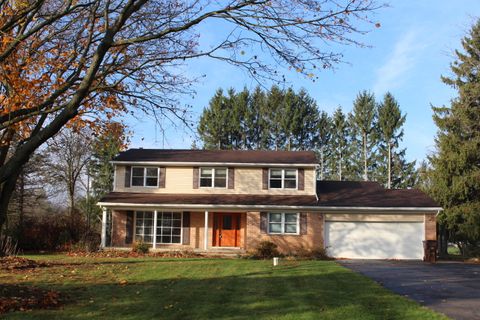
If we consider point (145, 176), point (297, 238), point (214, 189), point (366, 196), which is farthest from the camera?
point (145, 176)

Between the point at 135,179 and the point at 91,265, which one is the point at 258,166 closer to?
the point at 135,179

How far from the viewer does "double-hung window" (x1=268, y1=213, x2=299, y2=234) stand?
27703 mm

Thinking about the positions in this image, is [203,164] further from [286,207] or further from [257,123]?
[257,123]

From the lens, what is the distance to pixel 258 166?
97.2ft

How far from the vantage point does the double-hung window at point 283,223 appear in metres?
27.7

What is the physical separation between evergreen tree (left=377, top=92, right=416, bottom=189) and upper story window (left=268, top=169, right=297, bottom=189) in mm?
23320

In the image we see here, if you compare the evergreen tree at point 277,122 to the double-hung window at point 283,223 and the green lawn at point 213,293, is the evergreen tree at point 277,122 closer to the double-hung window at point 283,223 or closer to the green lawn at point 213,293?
the double-hung window at point 283,223

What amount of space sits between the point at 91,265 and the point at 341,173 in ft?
125

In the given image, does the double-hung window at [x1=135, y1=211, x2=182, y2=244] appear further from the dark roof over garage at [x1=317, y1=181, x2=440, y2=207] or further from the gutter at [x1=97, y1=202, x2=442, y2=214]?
the dark roof over garage at [x1=317, y1=181, x2=440, y2=207]

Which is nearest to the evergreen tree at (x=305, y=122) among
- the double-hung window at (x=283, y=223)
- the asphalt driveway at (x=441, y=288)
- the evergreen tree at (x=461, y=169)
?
the evergreen tree at (x=461, y=169)

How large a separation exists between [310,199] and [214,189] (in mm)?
5707

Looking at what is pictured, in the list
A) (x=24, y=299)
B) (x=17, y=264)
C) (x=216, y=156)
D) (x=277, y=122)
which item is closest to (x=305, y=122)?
(x=277, y=122)

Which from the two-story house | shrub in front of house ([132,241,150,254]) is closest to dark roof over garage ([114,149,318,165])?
the two-story house

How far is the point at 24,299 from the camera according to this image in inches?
401
